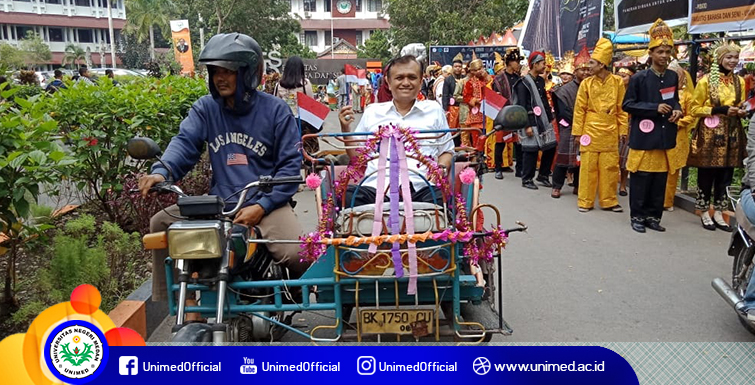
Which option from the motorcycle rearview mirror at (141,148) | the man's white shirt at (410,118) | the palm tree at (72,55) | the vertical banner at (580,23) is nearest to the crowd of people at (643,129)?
the man's white shirt at (410,118)

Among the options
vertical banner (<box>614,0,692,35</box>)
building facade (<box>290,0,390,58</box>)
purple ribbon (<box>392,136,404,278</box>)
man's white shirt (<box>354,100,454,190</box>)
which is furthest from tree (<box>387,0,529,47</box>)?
building facade (<box>290,0,390,58</box>)

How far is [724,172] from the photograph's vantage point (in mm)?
7102

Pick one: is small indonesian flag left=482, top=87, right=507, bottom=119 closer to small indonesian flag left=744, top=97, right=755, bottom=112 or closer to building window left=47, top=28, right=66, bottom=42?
small indonesian flag left=744, top=97, right=755, bottom=112

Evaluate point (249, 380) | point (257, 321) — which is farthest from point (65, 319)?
point (257, 321)

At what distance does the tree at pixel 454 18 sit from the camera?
30172 mm

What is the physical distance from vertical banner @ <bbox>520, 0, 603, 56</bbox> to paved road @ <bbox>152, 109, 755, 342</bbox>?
399 centimetres

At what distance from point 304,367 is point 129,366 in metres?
0.64

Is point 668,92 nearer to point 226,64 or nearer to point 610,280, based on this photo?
point 610,280

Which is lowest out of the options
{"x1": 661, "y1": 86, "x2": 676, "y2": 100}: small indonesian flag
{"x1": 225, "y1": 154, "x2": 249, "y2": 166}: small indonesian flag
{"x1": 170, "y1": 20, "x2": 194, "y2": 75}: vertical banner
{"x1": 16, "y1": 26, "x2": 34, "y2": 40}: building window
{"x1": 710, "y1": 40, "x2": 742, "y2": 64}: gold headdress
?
{"x1": 225, "y1": 154, "x2": 249, "y2": 166}: small indonesian flag

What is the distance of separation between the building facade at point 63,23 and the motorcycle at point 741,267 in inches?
2425

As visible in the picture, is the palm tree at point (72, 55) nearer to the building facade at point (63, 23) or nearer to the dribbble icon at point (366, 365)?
the building facade at point (63, 23)

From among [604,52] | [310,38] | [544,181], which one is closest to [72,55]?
[310,38]

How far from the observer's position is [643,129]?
677 centimetres

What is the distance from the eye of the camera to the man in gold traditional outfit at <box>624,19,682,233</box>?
6617 millimetres
